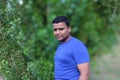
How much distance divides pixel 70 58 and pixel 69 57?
2cm

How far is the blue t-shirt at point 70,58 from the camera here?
19.1ft

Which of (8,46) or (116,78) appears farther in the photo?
(116,78)

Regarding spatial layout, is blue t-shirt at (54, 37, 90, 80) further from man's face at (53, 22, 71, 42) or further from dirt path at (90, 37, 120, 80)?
dirt path at (90, 37, 120, 80)

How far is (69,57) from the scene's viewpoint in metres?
5.92

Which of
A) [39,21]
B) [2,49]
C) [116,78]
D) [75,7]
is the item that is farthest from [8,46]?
[116,78]

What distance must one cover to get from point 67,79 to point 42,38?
27.4 feet

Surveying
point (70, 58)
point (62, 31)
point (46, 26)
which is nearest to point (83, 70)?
point (70, 58)

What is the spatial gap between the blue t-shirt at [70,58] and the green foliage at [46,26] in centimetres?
103

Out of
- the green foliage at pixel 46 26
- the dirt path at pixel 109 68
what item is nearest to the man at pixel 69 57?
the green foliage at pixel 46 26

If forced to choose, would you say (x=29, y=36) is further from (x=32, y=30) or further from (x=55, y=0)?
(x=55, y=0)

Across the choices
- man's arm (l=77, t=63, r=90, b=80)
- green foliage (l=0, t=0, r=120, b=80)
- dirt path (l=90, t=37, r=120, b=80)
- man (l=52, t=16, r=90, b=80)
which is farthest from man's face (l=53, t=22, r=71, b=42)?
dirt path (l=90, t=37, r=120, b=80)

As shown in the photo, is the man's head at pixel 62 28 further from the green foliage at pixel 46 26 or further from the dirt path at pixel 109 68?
the dirt path at pixel 109 68

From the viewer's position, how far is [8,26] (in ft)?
22.8

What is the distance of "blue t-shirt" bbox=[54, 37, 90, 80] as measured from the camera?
5.84 meters
